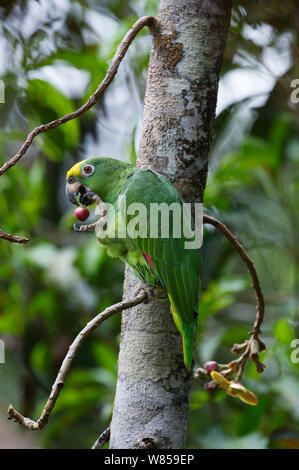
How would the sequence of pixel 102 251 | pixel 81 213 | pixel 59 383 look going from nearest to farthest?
1. pixel 59 383
2. pixel 81 213
3. pixel 102 251

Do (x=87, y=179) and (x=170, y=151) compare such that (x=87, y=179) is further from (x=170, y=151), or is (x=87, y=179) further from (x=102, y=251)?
(x=102, y=251)

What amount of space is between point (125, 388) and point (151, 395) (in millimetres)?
53

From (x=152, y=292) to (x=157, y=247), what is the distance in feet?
0.29

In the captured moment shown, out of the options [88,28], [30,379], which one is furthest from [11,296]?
[88,28]

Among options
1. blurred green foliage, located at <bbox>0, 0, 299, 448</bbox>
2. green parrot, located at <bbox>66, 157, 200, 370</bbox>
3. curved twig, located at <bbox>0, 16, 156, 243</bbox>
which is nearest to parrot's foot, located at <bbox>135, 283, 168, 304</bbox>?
green parrot, located at <bbox>66, 157, 200, 370</bbox>

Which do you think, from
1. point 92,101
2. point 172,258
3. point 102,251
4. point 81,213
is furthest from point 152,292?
point 102,251

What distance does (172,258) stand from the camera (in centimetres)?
95

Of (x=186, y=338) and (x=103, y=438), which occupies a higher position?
(x=186, y=338)

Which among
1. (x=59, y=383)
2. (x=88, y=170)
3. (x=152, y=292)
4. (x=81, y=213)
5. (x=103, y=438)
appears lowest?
(x=103, y=438)

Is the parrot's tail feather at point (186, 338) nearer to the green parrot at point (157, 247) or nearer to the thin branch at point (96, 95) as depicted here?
the green parrot at point (157, 247)

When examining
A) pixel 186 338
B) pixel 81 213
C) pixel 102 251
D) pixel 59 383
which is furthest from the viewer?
pixel 102 251

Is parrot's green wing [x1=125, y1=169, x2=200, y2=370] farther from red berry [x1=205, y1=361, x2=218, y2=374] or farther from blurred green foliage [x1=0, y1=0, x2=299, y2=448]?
blurred green foliage [x1=0, y1=0, x2=299, y2=448]

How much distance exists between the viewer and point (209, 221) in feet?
3.44

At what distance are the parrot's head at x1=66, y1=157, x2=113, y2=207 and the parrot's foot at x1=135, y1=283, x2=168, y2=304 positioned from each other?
243 mm
